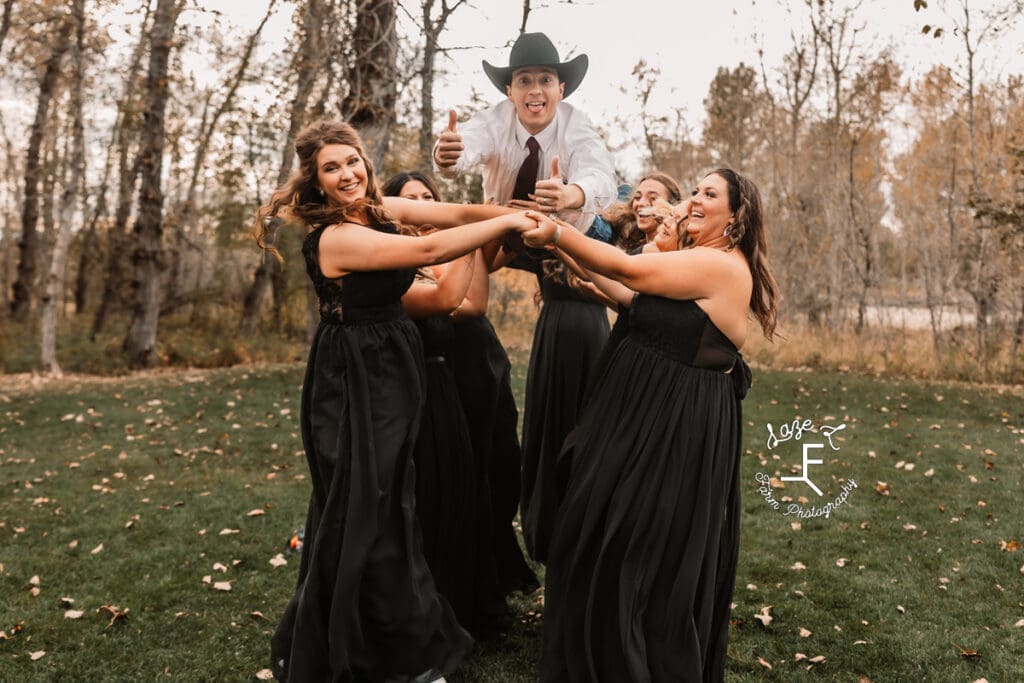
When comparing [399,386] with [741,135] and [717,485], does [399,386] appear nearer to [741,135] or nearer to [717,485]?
[717,485]

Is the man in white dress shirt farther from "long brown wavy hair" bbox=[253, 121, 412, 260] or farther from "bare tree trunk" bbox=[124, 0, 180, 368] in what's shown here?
"bare tree trunk" bbox=[124, 0, 180, 368]

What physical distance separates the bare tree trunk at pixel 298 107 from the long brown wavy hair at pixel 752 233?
347 inches

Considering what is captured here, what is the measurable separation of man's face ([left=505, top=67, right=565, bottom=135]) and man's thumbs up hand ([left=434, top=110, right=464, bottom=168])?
0.36 m

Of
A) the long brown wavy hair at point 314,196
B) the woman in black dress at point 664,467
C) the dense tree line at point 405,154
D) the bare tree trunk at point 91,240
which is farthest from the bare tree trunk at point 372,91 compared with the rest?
the bare tree trunk at point 91,240

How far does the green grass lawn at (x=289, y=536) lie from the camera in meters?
4.31

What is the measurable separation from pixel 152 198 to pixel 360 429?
14.1 meters

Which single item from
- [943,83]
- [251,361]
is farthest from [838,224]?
[251,361]

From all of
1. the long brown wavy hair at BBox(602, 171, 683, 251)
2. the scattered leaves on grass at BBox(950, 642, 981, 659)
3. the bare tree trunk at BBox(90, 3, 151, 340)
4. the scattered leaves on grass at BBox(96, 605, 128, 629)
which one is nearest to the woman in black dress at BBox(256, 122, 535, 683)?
the long brown wavy hair at BBox(602, 171, 683, 251)

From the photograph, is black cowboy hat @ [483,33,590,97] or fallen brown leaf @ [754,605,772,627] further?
fallen brown leaf @ [754,605,772,627]

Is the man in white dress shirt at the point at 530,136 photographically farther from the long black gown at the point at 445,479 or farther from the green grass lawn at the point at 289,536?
the green grass lawn at the point at 289,536

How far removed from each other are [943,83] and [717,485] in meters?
16.7

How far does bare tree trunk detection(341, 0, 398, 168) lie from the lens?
1193cm

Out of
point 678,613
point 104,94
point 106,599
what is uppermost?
point 104,94

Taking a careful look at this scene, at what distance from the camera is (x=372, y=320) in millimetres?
3404
